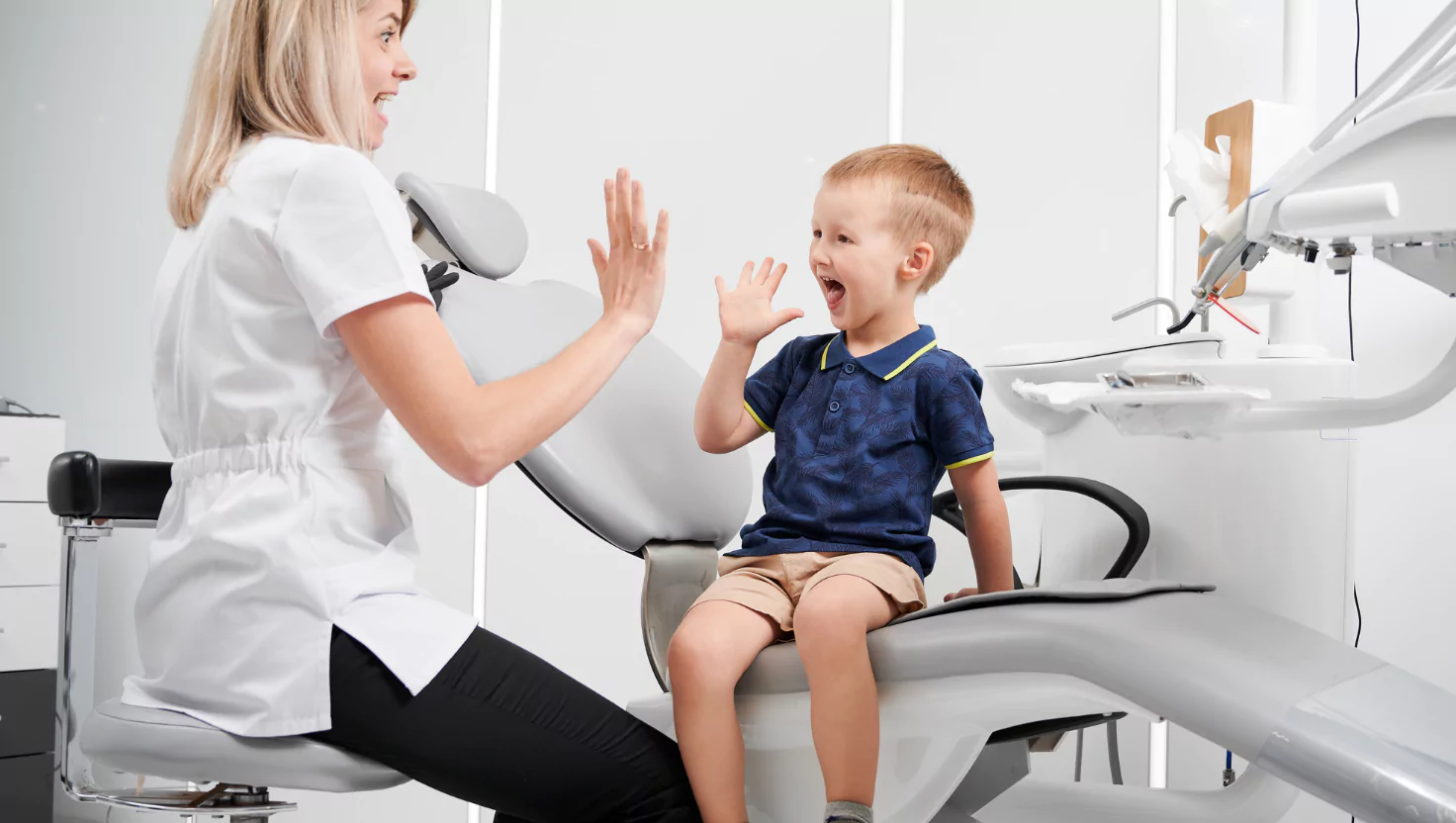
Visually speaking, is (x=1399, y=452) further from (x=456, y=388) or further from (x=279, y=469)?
(x=279, y=469)

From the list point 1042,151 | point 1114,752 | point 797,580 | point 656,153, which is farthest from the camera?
point 656,153

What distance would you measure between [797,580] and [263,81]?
69cm

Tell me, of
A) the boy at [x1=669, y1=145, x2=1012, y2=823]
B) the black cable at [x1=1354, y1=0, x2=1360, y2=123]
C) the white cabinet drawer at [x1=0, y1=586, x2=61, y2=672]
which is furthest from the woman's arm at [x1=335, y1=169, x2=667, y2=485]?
the white cabinet drawer at [x1=0, y1=586, x2=61, y2=672]

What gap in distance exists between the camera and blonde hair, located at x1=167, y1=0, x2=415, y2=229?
990 mm

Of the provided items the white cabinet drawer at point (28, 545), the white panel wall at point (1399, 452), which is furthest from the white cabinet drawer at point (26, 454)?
the white panel wall at point (1399, 452)

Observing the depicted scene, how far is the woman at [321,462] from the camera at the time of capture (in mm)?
883

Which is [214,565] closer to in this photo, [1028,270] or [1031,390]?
[1031,390]

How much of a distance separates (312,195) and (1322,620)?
3.77 feet

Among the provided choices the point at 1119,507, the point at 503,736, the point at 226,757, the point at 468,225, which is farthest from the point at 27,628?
the point at 1119,507

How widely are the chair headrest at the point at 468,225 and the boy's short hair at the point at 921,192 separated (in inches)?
14.5

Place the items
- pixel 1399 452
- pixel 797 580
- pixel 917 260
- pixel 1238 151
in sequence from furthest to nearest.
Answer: pixel 1399 452, pixel 1238 151, pixel 917 260, pixel 797 580

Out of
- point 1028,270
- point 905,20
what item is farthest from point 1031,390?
point 905,20

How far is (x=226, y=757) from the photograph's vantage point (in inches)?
34.5

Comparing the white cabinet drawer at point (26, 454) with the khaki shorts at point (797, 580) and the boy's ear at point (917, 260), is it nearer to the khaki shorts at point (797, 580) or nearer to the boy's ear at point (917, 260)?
the khaki shorts at point (797, 580)
